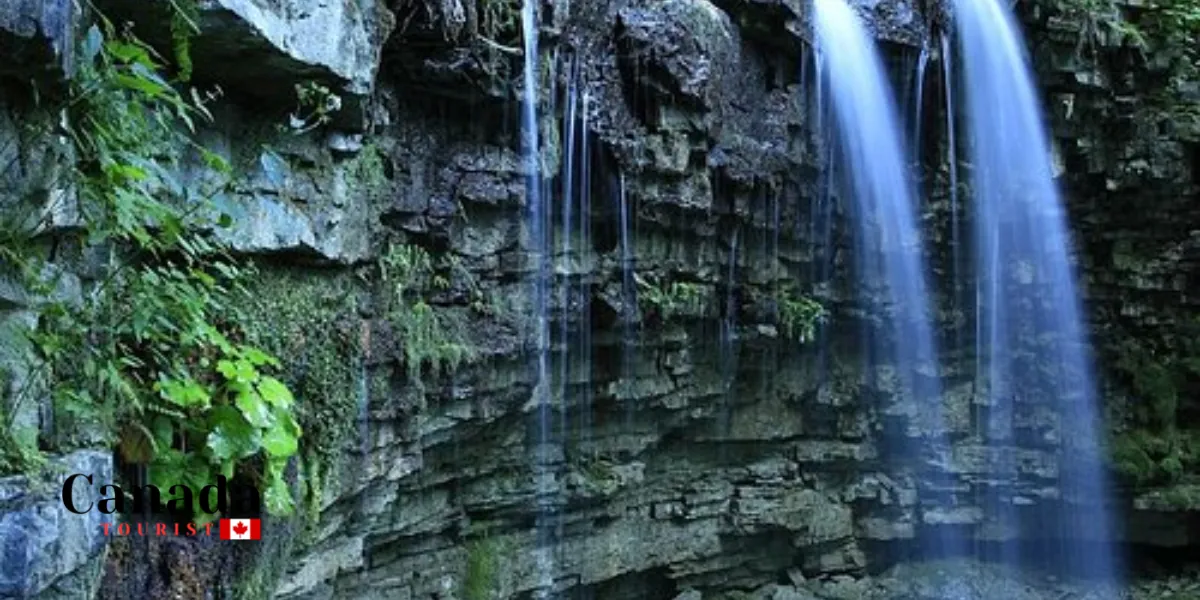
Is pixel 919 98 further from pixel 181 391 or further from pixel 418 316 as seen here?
pixel 181 391

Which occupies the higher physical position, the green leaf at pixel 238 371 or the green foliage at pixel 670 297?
the green foliage at pixel 670 297

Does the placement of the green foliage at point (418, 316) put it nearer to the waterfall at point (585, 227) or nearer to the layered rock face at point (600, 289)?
the layered rock face at point (600, 289)

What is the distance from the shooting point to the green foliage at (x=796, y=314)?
385 inches

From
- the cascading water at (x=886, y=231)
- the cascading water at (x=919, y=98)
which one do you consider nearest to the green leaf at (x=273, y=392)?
the cascading water at (x=886, y=231)

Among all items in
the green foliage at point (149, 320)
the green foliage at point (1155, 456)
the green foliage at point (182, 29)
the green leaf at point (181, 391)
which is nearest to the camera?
the green foliage at point (149, 320)

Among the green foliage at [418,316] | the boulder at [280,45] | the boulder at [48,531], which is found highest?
the boulder at [280,45]

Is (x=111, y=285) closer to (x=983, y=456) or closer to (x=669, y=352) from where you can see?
(x=669, y=352)

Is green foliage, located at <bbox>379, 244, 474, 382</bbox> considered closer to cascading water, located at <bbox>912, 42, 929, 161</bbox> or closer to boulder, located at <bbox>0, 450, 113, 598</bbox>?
boulder, located at <bbox>0, 450, 113, 598</bbox>

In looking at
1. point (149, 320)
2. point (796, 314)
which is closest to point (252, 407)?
point (149, 320)

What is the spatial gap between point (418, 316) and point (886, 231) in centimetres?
554

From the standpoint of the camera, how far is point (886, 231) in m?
10.5

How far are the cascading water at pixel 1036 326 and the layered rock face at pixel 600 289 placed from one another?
25 centimetres

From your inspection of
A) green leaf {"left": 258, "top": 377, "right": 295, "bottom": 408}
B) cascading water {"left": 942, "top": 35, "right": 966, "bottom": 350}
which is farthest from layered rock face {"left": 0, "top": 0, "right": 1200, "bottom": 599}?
green leaf {"left": 258, "top": 377, "right": 295, "bottom": 408}

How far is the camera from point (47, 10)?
8.64ft
